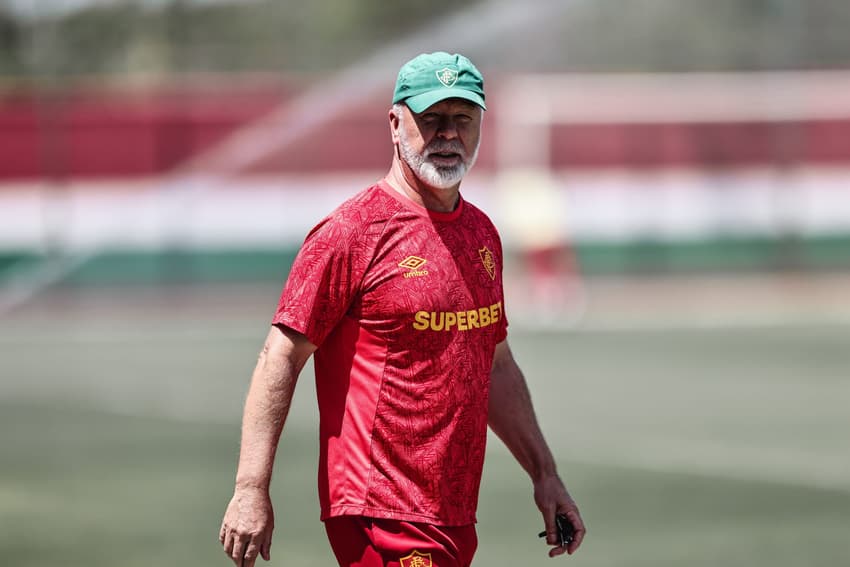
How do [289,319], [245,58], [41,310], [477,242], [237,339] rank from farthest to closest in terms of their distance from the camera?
[245,58], [41,310], [237,339], [477,242], [289,319]

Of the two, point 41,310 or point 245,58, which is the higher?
point 245,58

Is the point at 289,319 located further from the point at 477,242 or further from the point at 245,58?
the point at 245,58

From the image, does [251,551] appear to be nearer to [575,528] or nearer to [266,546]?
[266,546]

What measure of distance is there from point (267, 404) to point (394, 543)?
0.52m

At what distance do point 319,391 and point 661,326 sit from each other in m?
16.6

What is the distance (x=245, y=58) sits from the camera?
30672mm

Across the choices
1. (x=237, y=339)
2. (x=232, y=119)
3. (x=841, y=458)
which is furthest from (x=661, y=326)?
(x=232, y=119)

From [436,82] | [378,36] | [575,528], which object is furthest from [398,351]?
[378,36]

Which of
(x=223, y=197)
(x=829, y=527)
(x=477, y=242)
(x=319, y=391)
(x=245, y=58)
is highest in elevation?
(x=245, y=58)

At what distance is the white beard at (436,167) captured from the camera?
4.20 metres

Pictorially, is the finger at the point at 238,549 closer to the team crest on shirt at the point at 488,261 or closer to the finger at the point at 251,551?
the finger at the point at 251,551

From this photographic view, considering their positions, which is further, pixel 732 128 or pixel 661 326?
pixel 732 128

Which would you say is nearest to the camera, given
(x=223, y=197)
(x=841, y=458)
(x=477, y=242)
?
(x=477, y=242)

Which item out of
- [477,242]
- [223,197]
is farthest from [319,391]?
[223,197]
